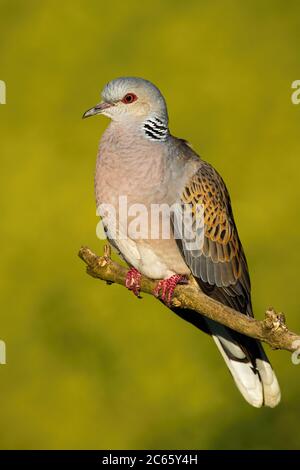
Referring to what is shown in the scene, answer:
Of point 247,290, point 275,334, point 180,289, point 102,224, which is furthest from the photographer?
point 247,290

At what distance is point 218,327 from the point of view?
Result: 330 cm

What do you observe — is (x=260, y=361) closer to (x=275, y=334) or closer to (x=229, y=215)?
(x=229, y=215)

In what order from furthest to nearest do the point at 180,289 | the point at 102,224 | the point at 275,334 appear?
the point at 102,224 < the point at 180,289 < the point at 275,334

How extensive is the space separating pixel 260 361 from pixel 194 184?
2.37 feet

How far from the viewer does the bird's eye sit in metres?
2.89

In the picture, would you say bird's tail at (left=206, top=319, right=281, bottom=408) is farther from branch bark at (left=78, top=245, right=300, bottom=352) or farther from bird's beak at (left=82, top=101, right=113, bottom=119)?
bird's beak at (left=82, top=101, right=113, bottom=119)

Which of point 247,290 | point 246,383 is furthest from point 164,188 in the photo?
point 246,383

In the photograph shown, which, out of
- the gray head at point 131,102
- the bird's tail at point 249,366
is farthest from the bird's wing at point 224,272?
the gray head at point 131,102

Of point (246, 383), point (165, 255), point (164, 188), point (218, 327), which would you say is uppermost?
point (164, 188)

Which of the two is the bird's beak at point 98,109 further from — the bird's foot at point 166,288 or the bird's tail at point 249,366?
the bird's tail at point 249,366

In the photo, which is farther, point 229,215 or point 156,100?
point 229,215

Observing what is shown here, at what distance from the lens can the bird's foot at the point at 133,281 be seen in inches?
114

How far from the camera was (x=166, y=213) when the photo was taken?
116 inches

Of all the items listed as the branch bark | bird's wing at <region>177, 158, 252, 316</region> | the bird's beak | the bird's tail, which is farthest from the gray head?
the bird's tail
